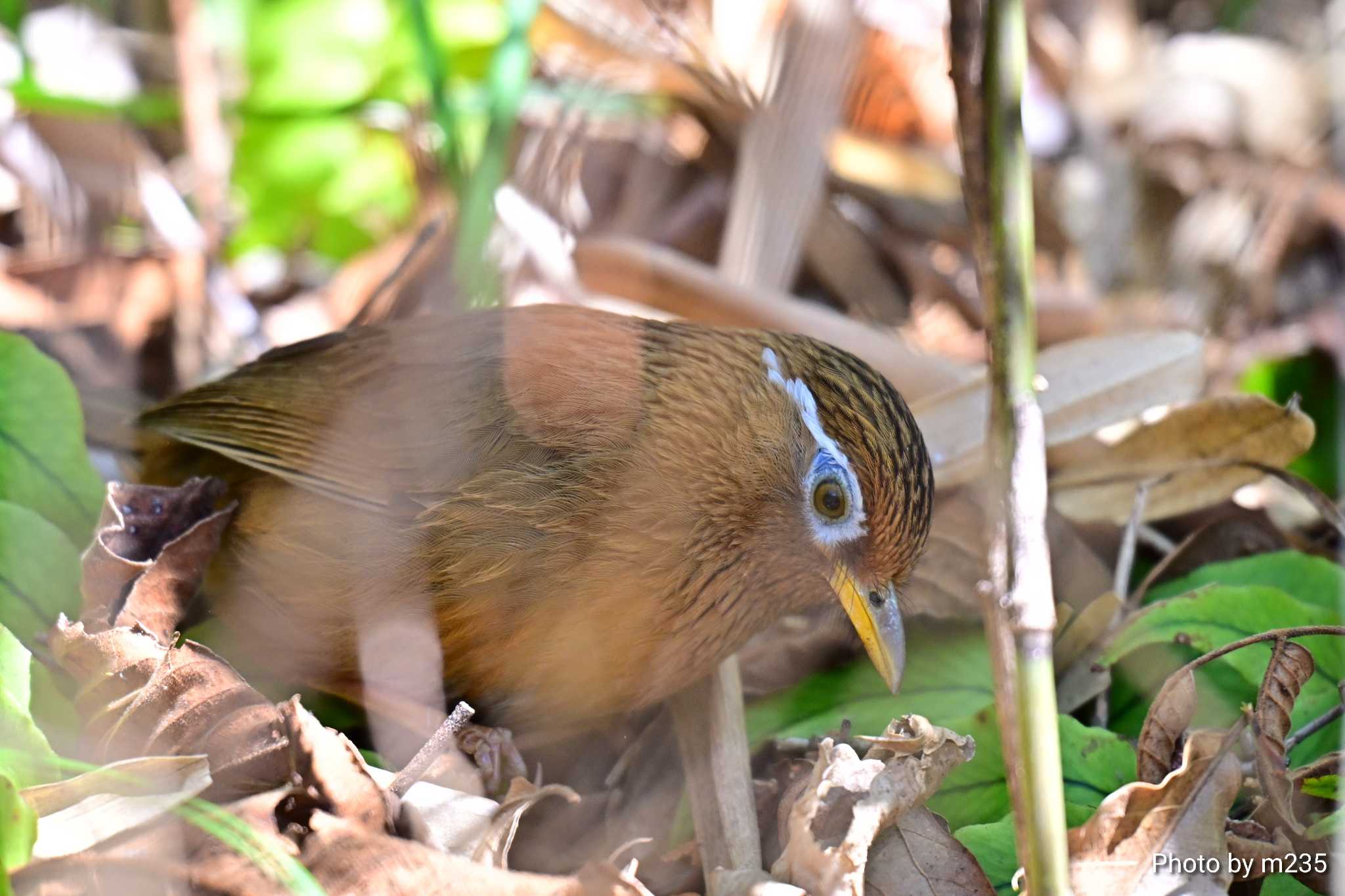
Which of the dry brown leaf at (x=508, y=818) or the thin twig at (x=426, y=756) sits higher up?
the thin twig at (x=426, y=756)

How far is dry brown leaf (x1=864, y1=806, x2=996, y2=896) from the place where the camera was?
7.52 ft

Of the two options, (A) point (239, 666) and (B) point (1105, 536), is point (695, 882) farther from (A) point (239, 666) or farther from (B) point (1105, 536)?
(B) point (1105, 536)

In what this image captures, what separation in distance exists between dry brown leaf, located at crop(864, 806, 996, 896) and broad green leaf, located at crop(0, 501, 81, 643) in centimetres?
182

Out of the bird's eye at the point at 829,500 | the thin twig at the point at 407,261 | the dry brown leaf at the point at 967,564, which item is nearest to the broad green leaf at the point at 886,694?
the dry brown leaf at the point at 967,564

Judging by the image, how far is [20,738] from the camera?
7.69 ft

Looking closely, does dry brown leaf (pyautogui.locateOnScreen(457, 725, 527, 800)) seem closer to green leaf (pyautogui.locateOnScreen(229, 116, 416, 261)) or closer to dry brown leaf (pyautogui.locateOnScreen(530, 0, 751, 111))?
dry brown leaf (pyautogui.locateOnScreen(530, 0, 751, 111))

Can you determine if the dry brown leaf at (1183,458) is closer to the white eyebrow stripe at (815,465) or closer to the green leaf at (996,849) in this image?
the white eyebrow stripe at (815,465)

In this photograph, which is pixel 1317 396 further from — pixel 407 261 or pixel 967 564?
pixel 407 261

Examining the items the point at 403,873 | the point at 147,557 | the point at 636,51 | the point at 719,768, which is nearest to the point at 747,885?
the point at 719,768

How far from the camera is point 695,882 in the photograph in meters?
2.55

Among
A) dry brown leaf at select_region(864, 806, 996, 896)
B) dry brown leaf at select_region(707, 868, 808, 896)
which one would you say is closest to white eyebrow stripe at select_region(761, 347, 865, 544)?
dry brown leaf at select_region(864, 806, 996, 896)

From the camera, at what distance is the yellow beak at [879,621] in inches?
105

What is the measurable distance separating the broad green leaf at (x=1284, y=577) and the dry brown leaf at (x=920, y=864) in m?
1.06

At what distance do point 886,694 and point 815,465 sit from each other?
588 millimetres
